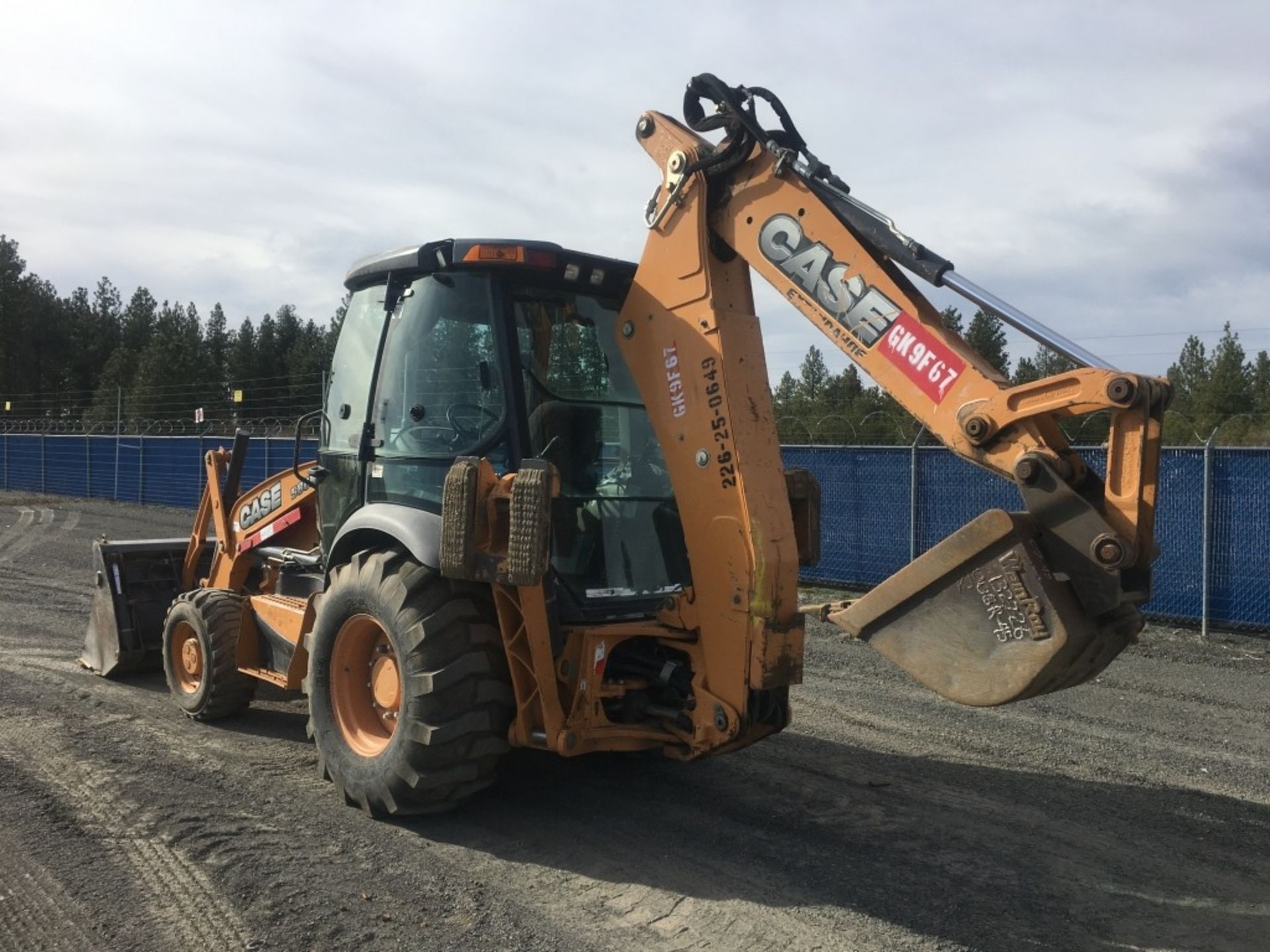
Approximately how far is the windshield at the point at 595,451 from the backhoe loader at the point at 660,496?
1 cm

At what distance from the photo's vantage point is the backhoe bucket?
11.4 feet

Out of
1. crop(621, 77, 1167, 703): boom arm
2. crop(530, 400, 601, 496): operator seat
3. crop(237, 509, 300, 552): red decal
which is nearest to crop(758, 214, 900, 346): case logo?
crop(621, 77, 1167, 703): boom arm

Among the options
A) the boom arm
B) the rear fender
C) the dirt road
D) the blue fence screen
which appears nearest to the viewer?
the boom arm

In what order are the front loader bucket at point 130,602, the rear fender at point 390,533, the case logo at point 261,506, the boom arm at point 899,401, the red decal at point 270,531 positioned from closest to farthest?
the boom arm at point 899,401 → the rear fender at point 390,533 → the red decal at point 270,531 → the case logo at point 261,506 → the front loader bucket at point 130,602

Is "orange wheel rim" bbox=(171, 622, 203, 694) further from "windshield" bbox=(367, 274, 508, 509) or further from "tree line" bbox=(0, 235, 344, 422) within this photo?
→ "tree line" bbox=(0, 235, 344, 422)


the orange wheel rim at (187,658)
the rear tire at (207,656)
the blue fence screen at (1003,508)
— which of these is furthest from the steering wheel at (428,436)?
the blue fence screen at (1003,508)

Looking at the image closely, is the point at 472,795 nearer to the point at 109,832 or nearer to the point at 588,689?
the point at 588,689

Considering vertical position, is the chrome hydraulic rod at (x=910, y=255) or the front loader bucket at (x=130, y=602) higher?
the chrome hydraulic rod at (x=910, y=255)

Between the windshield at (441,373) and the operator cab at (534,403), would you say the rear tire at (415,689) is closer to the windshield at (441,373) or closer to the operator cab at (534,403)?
the operator cab at (534,403)

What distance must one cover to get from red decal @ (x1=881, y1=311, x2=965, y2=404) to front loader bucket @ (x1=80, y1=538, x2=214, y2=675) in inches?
215

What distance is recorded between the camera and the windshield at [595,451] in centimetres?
477

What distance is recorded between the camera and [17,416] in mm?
36500

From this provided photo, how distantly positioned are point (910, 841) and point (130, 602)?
17.9 feet

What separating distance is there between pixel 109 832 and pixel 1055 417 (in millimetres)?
4058
